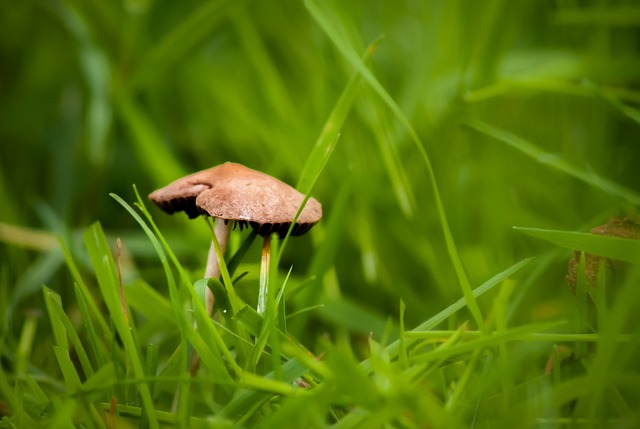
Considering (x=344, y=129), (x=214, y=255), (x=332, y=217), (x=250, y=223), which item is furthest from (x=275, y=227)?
(x=344, y=129)

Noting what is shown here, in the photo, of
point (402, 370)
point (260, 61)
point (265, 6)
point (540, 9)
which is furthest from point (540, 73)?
point (402, 370)

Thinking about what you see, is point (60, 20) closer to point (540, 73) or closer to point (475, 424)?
point (540, 73)

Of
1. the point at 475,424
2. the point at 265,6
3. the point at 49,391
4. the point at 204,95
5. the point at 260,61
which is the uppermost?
the point at 265,6

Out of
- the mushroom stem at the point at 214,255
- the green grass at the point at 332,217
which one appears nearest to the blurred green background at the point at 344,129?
the green grass at the point at 332,217

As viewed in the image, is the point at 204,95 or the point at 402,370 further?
the point at 204,95

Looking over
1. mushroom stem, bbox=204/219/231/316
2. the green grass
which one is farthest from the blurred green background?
mushroom stem, bbox=204/219/231/316

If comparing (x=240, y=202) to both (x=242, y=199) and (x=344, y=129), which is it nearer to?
(x=242, y=199)

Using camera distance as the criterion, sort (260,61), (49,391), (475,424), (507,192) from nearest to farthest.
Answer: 1. (475,424)
2. (49,391)
3. (507,192)
4. (260,61)
